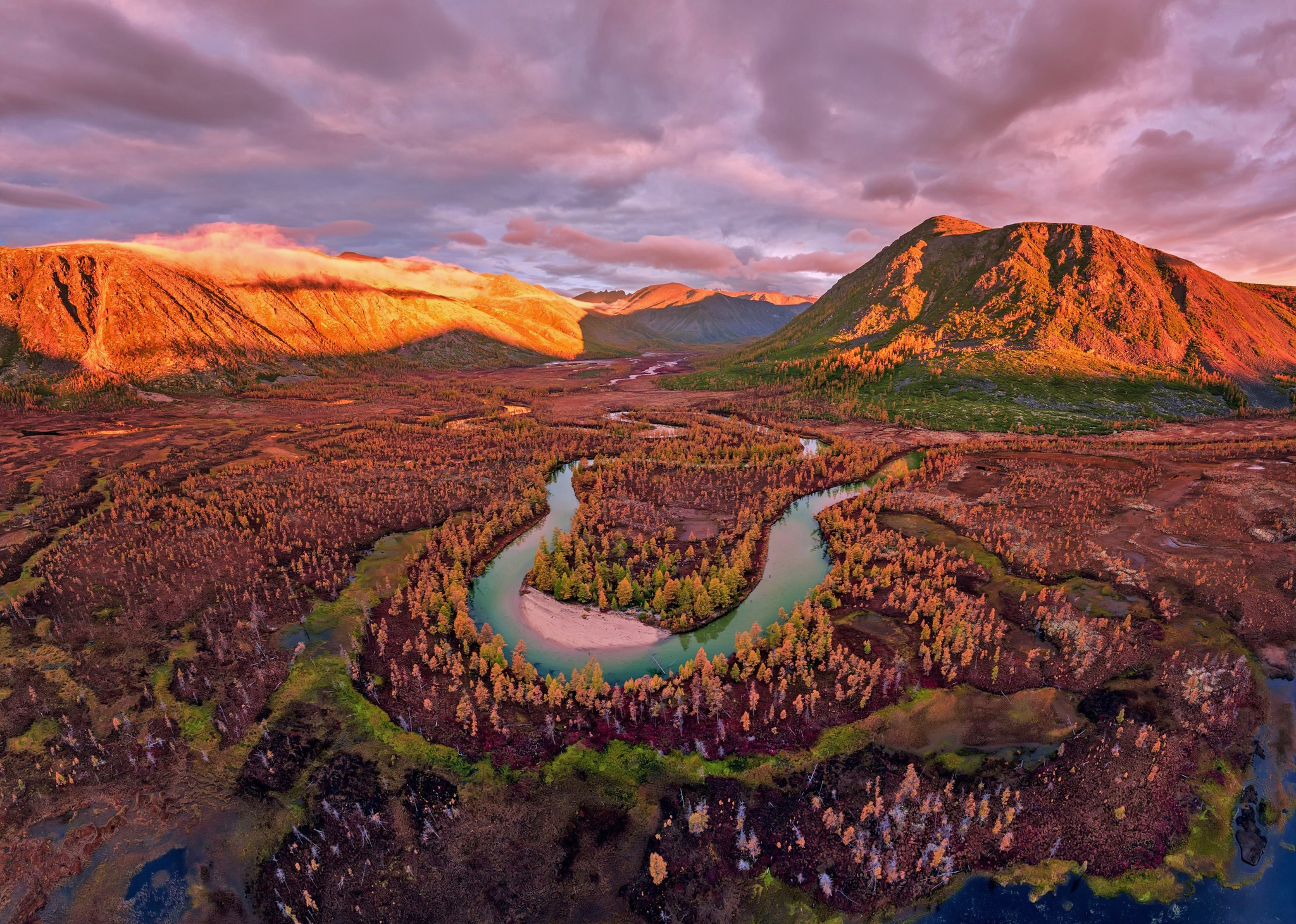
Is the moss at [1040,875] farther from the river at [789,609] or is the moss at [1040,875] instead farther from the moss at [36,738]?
the moss at [36,738]

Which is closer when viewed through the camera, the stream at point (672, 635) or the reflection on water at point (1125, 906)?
the reflection on water at point (1125, 906)

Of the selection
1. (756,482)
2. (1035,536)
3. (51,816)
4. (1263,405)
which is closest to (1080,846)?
(1035,536)

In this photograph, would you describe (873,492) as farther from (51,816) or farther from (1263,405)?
(1263,405)

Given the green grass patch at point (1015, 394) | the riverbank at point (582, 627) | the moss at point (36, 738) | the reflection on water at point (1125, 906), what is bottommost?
the moss at point (36, 738)

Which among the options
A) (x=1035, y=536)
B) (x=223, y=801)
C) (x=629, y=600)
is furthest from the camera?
(x=1035, y=536)

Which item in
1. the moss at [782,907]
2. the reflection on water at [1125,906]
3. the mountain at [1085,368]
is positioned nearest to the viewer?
the moss at [782,907]

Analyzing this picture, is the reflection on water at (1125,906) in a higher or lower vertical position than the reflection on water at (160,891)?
higher

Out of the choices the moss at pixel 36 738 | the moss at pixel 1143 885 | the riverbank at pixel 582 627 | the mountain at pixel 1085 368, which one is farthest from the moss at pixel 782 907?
the mountain at pixel 1085 368

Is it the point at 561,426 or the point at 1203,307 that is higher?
the point at 1203,307
